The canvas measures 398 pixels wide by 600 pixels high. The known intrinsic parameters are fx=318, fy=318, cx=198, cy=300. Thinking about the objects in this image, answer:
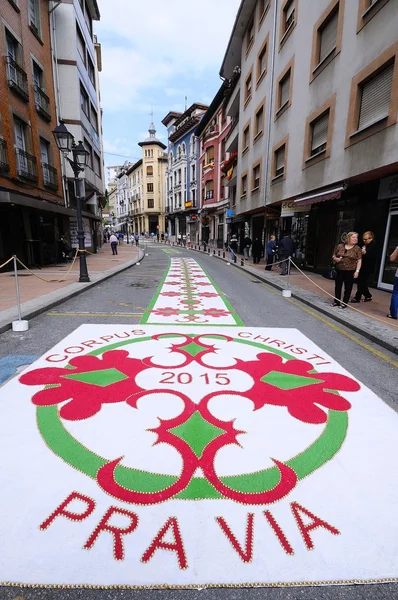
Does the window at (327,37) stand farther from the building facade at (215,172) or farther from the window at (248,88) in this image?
the building facade at (215,172)

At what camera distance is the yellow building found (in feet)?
199

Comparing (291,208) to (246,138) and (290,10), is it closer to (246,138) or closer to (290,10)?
(290,10)

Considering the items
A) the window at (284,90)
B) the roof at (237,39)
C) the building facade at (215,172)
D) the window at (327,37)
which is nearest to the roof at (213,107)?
the building facade at (215,172)

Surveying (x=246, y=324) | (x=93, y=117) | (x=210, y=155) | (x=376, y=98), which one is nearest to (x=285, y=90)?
(x=376, y=98)

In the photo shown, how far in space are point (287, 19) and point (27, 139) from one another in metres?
13.1

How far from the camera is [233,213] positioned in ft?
86.7

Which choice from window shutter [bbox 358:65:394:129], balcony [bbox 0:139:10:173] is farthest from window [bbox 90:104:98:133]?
window shutter [bbox 358:65:394:129]

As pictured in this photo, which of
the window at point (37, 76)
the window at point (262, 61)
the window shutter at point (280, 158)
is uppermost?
the window at point (262, 61)

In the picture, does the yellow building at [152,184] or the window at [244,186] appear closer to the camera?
the window at [244,186]

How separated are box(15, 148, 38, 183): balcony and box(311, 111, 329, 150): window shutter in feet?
39.5

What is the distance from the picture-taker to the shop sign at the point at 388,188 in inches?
357

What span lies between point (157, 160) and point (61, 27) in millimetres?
44521

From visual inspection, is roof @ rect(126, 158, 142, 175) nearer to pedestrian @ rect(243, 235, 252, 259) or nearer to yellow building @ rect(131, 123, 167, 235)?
yellow building @ rect(131, 123, 167, 235)

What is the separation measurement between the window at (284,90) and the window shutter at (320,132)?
2938 millimetres
